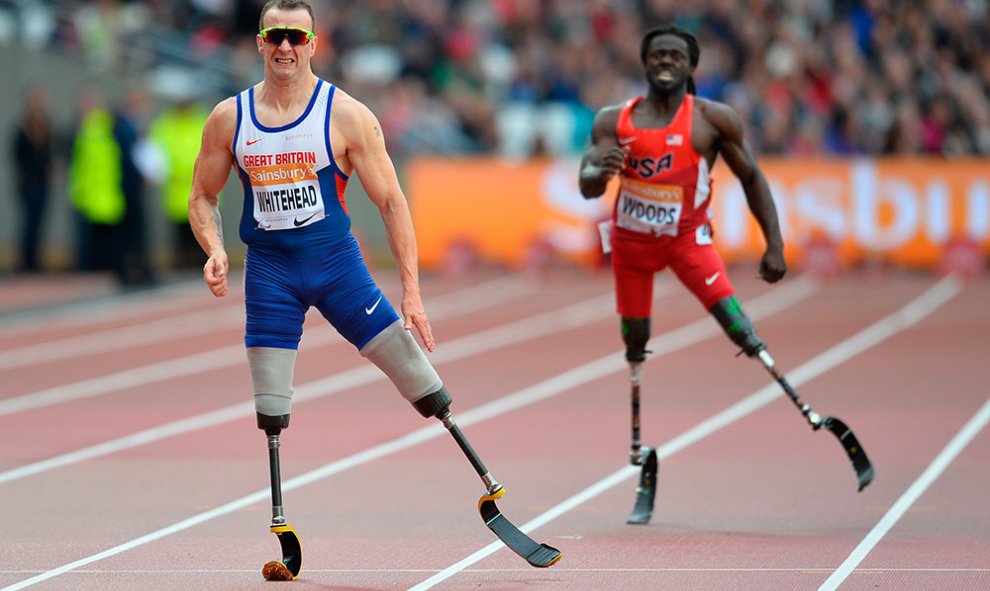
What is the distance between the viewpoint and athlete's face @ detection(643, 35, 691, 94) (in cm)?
864

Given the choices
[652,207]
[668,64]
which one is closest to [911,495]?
[652,207]

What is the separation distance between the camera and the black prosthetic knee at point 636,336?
9.01m

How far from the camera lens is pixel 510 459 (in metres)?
10.6

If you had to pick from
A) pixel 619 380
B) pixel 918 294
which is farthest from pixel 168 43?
pixel 619 380

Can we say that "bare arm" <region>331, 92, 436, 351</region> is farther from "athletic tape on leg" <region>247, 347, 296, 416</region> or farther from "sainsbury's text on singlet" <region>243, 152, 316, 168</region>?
"athletic tape on leg" <region>247, 347, 296, 416</region>

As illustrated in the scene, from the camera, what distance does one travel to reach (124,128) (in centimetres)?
2169

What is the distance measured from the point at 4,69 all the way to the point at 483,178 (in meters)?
6.13

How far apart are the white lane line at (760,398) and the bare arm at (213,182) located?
4.84ft

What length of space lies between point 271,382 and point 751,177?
8.89 feet

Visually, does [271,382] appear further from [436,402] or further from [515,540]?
[515,540]

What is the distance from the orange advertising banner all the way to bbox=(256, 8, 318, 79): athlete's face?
53.5 feet

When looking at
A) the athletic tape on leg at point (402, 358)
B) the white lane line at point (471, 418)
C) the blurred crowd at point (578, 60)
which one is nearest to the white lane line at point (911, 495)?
the white lane line at point (471, 418)

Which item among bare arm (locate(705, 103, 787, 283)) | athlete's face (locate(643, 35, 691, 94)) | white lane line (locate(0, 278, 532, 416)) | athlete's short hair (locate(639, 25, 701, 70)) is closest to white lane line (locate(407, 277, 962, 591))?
bare arm (locate(705, 103, 787, 283))

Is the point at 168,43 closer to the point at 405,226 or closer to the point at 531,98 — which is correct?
the point at 531,98
